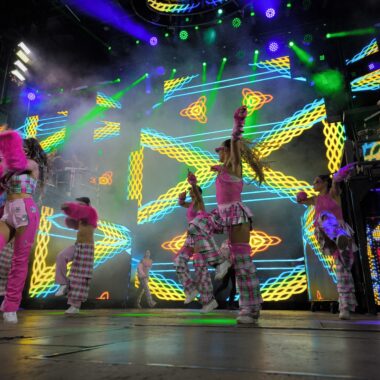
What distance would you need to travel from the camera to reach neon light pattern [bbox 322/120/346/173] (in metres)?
6.57

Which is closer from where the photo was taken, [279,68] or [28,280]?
[28,280]

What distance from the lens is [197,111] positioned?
320 inches

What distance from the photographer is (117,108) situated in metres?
9.11

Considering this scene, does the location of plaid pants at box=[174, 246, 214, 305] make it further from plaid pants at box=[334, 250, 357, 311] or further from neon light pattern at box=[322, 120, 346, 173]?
neon light pattern at box=[322, 120, 346, 173]

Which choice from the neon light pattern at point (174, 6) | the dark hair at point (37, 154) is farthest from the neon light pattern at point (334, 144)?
the dark hair at point (37, 154)

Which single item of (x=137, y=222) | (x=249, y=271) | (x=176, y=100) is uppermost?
(x=176, y=100)

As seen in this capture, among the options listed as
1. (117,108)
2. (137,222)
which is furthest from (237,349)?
(117,108)

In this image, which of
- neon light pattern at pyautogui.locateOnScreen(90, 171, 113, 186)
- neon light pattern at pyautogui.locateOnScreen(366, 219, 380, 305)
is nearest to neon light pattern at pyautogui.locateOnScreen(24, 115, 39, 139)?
neon light pattern at pyautogui.locateOnScreen(90, 171, 113, 186)

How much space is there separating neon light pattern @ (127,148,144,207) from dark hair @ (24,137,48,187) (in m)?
4.60

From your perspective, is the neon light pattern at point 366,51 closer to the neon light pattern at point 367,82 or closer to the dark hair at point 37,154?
the neon light pattern at point 367,82

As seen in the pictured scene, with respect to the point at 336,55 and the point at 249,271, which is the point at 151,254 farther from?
the point at 336,55

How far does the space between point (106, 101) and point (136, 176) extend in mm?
2612

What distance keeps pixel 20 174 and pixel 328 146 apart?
5817mm

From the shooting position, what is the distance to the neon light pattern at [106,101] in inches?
362
